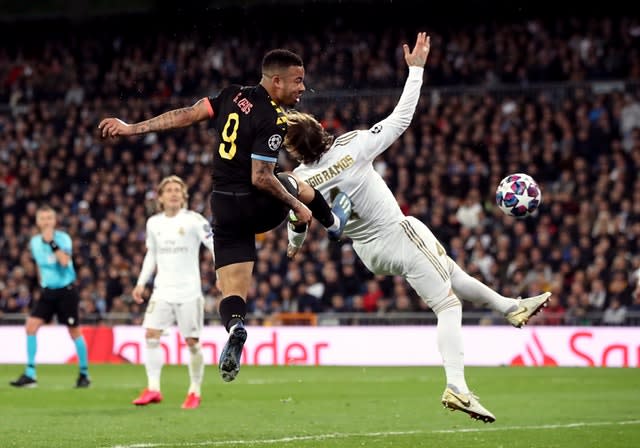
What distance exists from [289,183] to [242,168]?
20.9 inches

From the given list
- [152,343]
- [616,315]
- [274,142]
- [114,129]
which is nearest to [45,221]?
[152,343]

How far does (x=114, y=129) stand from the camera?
7922 millimetres

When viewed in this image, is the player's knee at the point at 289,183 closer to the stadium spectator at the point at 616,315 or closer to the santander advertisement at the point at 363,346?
the santander advertisement at the point at 363,346

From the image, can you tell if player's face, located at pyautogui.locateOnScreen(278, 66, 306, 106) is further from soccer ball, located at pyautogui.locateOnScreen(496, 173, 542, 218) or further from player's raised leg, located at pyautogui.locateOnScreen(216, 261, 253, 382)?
soccer ball, located at pyautogui.locateOnScreen(496, 173, 542, 218)

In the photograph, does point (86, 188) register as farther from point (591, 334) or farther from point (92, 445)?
point (92, 445)

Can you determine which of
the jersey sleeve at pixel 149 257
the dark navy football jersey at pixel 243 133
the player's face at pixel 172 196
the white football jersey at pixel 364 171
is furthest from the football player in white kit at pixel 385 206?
the jersey sleeve at pixel 149 257

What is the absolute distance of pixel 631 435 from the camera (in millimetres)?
9711

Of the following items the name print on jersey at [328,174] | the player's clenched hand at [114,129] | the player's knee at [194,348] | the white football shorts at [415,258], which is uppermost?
the player's clenched hand at [114,129]

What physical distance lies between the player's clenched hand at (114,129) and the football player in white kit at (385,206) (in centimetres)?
156

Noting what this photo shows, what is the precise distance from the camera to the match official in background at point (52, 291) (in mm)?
15539

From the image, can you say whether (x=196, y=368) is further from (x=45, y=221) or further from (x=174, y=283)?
(x=45, y=221)

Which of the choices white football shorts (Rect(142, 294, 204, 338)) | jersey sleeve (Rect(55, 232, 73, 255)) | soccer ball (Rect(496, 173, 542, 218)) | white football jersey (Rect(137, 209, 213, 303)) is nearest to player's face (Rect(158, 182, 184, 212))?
white football jersey (Rect(137, 209, 213, 303))

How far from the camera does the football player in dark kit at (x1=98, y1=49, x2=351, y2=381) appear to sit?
8.02 m

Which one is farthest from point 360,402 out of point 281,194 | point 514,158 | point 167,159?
point 167,159
